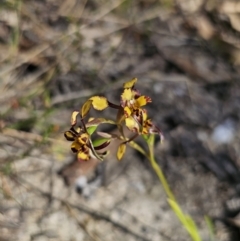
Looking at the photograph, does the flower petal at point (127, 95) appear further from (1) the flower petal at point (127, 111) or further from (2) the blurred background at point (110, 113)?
(2) the blurred background at point (110, 113)

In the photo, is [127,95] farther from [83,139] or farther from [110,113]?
[110,113]

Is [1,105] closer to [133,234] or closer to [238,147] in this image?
[133,234]

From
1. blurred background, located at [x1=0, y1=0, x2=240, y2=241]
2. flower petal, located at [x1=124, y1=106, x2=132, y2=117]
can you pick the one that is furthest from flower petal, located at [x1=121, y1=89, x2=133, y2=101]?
blurred background, located at [x1=0, y1=0, x2=240, y2=241]

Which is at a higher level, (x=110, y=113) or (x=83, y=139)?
(x=110, y=113)

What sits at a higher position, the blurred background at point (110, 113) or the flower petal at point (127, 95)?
the blurred background at point (110, 113)

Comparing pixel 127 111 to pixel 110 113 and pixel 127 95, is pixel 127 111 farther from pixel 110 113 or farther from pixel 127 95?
pixel 110 113

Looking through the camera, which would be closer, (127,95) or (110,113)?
(127,95)

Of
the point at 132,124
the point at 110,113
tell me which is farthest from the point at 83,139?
the point at 110,113

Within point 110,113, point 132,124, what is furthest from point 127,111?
point 110,113

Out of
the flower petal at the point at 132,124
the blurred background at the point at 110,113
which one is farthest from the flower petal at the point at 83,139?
the blurred background at the point at 110,113
